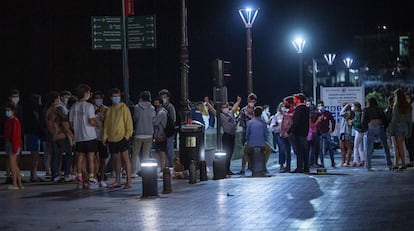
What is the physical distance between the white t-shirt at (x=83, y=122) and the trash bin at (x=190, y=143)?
8.17ft

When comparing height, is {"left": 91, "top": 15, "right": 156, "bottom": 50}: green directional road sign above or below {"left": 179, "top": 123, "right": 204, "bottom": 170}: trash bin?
above

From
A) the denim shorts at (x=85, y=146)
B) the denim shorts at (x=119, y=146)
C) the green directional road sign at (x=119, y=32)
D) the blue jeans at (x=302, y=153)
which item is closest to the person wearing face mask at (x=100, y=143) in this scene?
the denim shorts at (x=85, y=146)

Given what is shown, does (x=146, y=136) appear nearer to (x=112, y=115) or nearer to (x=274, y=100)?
(x=112, y=115)

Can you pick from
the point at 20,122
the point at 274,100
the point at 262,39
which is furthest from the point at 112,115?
the point at 262,39

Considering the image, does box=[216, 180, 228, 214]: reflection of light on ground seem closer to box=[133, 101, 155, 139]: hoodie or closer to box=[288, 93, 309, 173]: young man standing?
box=[133, 101, 155, 139]: hoodie

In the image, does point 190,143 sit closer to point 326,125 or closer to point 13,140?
point 13,140

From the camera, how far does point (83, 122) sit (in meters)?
14.8

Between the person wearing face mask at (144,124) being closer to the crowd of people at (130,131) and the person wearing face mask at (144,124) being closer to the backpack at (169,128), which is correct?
the crowd of people at (130,131)

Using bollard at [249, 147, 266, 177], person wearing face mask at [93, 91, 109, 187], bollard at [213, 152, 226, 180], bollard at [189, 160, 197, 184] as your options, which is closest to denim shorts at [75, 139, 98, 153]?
person wearing face mask at [93, 91, 109, 187]

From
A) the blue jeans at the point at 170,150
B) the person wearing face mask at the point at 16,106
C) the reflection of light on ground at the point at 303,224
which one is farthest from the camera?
the blue jeans at the point at 170,150

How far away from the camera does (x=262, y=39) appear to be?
49.7m

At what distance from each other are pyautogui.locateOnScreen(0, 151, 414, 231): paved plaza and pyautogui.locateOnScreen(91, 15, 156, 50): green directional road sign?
4160mm

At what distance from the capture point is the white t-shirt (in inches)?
584

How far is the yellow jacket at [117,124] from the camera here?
14844 mm
